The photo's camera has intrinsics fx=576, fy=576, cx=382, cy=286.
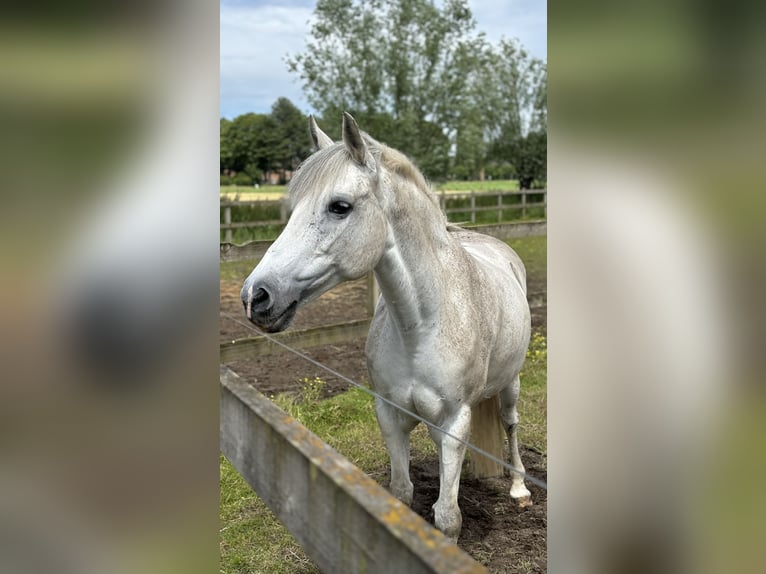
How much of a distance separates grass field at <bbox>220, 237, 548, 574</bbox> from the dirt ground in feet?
0.71

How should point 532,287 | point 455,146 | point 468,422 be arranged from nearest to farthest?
point 468,422, point 532,287, point 455,146

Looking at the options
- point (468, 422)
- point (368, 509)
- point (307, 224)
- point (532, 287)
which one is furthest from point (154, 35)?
point (532, 287)

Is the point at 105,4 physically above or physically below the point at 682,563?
above

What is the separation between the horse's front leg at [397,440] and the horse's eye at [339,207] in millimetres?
1003

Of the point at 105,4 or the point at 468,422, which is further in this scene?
the point at 468,422

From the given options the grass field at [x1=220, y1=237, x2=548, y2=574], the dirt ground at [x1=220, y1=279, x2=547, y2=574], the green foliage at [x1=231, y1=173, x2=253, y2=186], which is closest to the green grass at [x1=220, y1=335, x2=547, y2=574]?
the grass field at [x1=220, y1=237, x2=548, y2=574]

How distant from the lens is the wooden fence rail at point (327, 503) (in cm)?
99

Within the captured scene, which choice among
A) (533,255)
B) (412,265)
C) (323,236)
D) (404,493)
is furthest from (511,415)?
(533,255)

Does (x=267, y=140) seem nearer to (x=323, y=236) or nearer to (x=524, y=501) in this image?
(x=524, y=501)

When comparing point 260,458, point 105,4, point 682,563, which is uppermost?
point 105,4

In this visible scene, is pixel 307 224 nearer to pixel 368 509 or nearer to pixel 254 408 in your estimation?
pixel 254 408

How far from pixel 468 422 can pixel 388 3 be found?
18378mm

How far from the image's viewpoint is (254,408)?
1.74m

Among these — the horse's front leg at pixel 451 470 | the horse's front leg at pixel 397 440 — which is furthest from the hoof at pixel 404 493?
the horse's front leg at pixel 451 470
